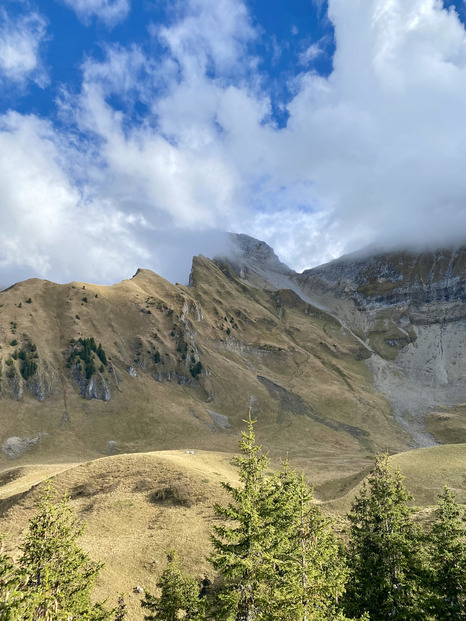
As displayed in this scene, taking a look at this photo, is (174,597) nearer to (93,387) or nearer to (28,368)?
(93,387)

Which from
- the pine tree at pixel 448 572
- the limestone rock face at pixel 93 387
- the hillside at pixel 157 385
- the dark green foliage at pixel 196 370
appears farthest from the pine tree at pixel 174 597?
the dark green foliage at pixel 196 370

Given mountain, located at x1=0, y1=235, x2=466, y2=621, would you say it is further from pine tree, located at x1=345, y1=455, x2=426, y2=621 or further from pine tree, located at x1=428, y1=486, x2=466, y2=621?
pine tree, located at x1=428, y1=486, x2=466, y2=621

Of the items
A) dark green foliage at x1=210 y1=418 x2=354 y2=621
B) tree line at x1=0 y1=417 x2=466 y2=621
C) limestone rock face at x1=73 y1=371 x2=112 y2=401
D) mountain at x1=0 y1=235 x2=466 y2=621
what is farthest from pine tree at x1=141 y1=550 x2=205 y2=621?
limestone rock face at x1=73 y1=371 x2=112 y2=401

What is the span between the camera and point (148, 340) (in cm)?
13800

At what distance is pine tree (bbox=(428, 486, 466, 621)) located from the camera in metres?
17.2

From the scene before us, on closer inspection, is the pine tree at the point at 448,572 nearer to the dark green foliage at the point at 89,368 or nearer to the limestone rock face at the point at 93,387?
the limestone rock face at the point at 93,387

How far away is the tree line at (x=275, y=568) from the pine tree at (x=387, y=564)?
0.06 meters

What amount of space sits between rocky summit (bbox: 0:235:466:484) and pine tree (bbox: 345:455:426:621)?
190 ft

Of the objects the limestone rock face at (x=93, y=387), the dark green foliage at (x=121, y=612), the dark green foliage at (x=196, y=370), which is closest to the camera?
the dark green foliage at (x=121, y=612)

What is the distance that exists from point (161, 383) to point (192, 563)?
3899 inches

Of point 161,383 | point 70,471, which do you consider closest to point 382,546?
point 70,471

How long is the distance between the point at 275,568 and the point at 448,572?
941 centimetres

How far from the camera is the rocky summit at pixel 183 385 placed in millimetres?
95250

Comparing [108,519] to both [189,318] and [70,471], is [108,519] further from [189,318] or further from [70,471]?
[189,318]
